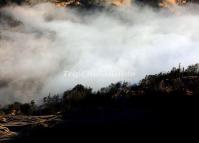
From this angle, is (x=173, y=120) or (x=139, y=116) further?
(x=139, y=116)

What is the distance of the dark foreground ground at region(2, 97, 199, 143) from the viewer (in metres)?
83.4

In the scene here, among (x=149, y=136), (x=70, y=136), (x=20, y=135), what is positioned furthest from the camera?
(x=20, y=135)

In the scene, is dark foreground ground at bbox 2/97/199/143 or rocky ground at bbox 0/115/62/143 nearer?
dark foreground ground at bbox 2/97/199/143

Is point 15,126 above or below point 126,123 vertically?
below

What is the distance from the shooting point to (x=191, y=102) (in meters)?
91.5

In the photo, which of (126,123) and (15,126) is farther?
(15,126)

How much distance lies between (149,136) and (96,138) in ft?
31.3

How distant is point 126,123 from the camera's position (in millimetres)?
88688

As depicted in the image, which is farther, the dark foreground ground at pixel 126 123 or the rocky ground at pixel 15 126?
the rocky ground at pixel 15 126

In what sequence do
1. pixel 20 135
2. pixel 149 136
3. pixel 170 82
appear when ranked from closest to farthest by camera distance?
pixel 149 136, pixel 20 135, pixel 170 82

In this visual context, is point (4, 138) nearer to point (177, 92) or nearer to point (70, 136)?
point (70, 136)

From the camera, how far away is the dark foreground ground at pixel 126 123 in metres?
83.4

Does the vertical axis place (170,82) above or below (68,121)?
above

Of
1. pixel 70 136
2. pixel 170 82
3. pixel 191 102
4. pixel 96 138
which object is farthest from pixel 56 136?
pixel 170 82
